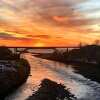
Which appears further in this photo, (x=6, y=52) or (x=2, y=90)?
(x=6, y=52)

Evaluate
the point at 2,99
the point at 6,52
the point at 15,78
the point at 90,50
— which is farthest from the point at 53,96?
the point at 90,50

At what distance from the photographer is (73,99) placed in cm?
4528

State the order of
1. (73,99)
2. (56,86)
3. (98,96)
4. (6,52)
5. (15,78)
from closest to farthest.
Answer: (73,99)
(56,86)
(98,96)
(15,78)
(6,52)

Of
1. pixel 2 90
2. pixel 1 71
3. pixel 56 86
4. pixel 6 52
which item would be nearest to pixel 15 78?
pixel 1 71

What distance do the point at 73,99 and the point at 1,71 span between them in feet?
75.4

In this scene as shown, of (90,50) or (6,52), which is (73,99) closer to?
(6,52)

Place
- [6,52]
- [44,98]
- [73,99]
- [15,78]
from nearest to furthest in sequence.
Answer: [44,98]
[73,99]
[15,78]
[6,52]

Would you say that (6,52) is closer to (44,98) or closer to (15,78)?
(15,78)

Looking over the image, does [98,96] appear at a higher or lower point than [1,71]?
lower

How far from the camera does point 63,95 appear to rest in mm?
43844

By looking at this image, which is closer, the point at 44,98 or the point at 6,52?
the point at 44,98

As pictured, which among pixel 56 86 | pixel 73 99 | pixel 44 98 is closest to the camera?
pixel 44 98

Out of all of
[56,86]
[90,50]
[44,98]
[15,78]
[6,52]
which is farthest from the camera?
[90,50]

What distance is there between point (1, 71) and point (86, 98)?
2210 cm
